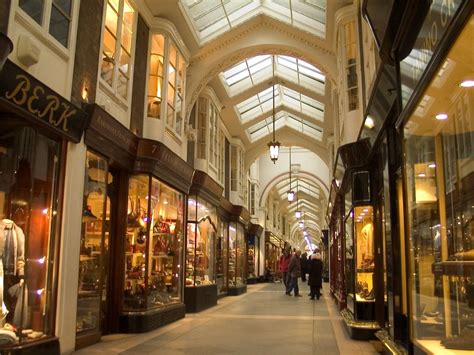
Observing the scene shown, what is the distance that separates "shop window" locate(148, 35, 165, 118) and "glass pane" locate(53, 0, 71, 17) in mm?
3021

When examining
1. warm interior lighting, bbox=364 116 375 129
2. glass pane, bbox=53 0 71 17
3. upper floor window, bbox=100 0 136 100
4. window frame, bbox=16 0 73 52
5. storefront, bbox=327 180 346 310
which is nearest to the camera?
window frame, bbox=16 0 73 52

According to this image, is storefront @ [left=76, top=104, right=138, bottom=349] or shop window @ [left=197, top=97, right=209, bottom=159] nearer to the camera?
storefront @ [left=76, top=104, right=138, bottom=349]

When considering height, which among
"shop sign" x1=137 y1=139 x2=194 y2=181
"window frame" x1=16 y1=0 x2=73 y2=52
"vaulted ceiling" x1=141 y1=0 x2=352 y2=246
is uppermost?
"vaulted ceiling" x1=141 y1=0 x2=352 y2=246

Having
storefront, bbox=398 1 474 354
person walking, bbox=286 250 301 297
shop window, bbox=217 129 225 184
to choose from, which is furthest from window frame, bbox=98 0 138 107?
person walking, bbox=286 250 301 297

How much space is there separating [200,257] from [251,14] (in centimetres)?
584

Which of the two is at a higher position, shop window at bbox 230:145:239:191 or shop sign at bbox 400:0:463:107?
shop window at bbox 230:145:239:191

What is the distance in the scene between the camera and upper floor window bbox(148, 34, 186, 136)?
9281 mm

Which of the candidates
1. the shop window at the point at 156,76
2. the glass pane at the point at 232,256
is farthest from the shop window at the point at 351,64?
the glass pane at the point at 232,256

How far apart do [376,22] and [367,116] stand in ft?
7.66

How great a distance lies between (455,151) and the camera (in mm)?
3184

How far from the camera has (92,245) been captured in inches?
275

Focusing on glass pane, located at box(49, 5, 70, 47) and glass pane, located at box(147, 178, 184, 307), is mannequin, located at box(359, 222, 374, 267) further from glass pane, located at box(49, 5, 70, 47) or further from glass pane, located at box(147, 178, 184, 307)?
→ glass pane, located at box(49, 5, 70, 47)

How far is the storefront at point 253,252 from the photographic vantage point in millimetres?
22609

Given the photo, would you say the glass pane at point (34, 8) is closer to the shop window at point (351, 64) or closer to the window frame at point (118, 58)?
the window frame at point (118, 58)
